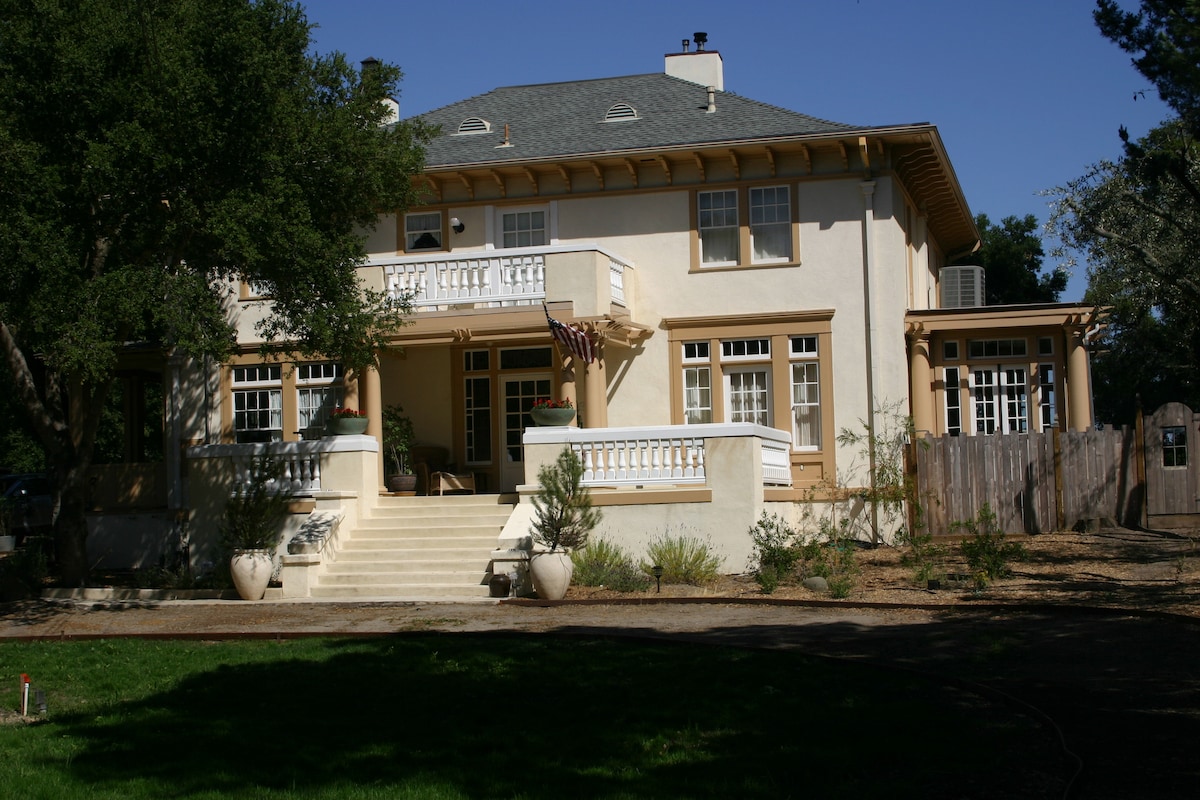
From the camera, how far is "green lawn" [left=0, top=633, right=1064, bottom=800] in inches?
273

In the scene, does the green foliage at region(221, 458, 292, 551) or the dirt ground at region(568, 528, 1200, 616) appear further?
the green foliage at region(221, 458, 292, 551)

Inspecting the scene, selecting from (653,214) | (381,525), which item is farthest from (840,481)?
(381,525)

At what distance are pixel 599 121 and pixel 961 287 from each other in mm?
7859

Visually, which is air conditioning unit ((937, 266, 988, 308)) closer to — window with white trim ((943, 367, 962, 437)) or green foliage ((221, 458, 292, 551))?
window with white trim ((943, 367, 962, 437))

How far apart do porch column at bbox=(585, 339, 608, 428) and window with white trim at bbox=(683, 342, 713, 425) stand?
6.69 ft

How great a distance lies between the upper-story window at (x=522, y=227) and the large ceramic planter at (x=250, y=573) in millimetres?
8547

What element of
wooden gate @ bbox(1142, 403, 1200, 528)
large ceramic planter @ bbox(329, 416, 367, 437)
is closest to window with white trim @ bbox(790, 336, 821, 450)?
wooden gate @ bbox(1142, 403, 1200, 528)

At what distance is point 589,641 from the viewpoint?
1190 cm

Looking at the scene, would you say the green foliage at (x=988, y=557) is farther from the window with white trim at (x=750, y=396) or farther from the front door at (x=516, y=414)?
the front door at (x=516, y=414)

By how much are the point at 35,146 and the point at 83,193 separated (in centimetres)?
77

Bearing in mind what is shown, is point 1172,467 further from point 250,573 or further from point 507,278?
point 250,573

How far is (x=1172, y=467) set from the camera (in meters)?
20.2

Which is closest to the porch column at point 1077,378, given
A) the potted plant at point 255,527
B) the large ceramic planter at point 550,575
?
the large ceramic planter at point 550,575

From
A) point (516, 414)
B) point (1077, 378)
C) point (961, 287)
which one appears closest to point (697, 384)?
point (516, 414)
